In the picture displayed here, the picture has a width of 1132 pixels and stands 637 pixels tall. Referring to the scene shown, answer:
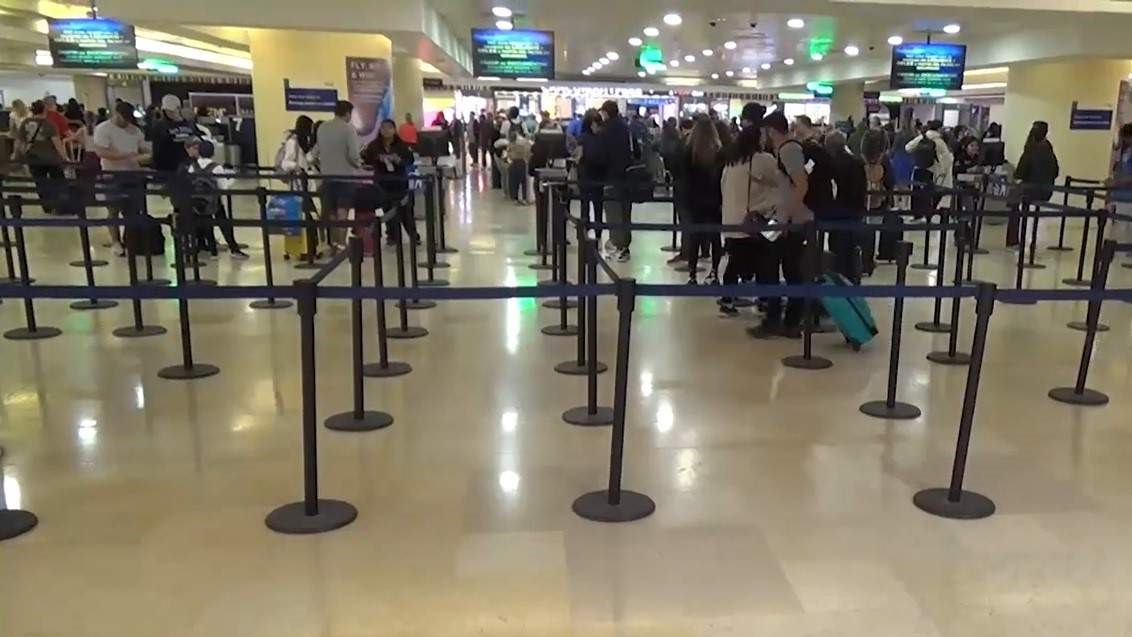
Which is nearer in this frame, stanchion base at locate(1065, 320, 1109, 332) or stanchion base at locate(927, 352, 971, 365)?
stanchion base at locate(927, 352, 971, 365)

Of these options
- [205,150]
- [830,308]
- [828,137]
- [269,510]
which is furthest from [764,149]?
[205,150]

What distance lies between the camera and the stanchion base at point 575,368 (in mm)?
5918

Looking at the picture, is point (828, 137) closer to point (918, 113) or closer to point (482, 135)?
point (482, 135)

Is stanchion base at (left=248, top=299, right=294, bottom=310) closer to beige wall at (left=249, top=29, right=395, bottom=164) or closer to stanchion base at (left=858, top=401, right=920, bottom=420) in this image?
stanchion base at (left=858, top=401, right=920, bottom=420)

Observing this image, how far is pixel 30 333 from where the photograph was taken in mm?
6797

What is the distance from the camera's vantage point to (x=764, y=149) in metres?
6.85

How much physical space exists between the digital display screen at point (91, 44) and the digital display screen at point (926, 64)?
44.6 feet

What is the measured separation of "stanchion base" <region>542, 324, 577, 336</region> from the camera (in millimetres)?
6934

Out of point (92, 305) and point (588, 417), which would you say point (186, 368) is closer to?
point (92, 305)

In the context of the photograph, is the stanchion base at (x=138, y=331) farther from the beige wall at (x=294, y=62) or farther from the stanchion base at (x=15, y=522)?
the beige wall at (x=294, y=62)

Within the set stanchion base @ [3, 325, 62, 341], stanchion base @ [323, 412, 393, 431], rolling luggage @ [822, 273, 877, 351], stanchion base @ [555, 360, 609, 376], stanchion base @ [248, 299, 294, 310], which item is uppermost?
rolling luggage @ [822, 273, 877, 351]

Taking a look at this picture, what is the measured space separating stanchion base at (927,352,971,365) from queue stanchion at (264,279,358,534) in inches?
171

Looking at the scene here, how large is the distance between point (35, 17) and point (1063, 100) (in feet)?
64.7

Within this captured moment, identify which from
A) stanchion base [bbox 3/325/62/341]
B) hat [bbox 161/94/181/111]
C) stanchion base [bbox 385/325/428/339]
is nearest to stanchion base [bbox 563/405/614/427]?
stanchion base [bbox 385/325/428/339]
